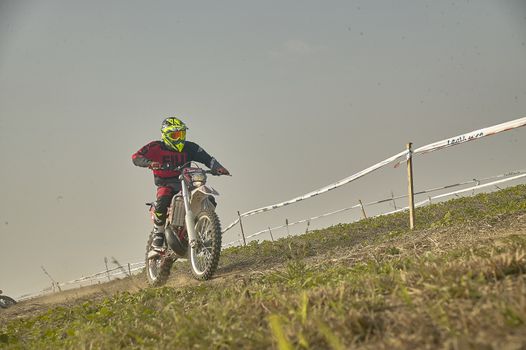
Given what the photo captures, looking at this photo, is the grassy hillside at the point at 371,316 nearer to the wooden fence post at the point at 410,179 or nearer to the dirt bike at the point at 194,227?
the dirt bike at the point at 194,227

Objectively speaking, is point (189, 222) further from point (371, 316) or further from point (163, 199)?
point (371, 316)

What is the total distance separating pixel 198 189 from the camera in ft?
25.7

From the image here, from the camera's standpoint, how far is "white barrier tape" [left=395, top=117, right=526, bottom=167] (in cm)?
732

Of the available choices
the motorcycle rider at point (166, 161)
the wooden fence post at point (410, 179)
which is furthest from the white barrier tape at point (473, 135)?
the motorcycle rider at point (166, 161)

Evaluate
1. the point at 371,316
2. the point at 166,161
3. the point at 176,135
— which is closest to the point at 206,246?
the point at 166,161

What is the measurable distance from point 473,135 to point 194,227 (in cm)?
458

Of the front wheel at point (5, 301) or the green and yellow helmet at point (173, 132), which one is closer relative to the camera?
the green and yellow helmet at point (173, 132)

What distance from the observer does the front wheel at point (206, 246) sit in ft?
24.6

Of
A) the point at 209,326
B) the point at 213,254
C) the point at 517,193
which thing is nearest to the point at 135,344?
the point at 209,326

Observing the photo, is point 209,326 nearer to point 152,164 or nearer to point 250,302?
point 250,302

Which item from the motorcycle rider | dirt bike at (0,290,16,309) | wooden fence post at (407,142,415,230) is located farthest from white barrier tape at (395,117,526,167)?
dirt bike at (0,290,16,309)

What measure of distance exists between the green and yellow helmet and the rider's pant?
711mm

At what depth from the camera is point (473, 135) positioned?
26.3ft

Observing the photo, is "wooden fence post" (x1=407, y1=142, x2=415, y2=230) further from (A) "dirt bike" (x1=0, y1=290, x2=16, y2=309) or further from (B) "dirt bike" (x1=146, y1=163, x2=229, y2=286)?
(A) "dirt bike" (x1=0, y1=290, x2=16, y2=309)
